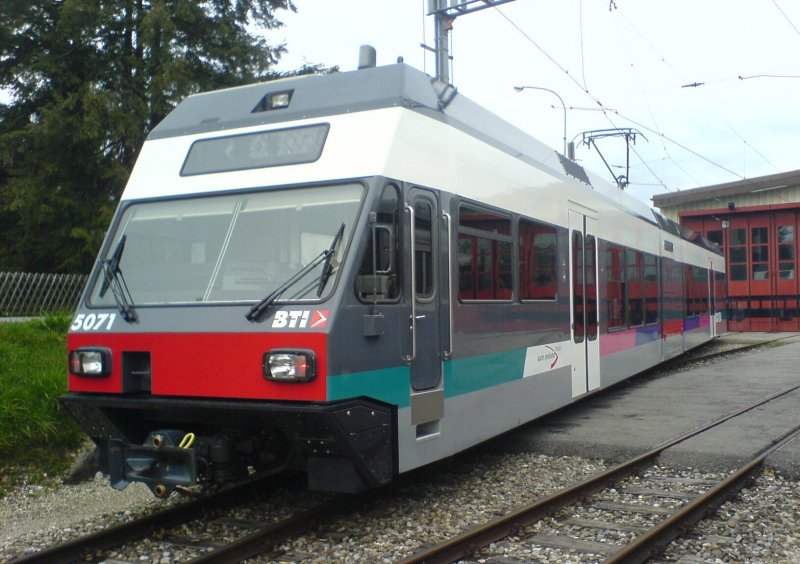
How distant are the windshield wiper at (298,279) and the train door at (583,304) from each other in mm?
4782

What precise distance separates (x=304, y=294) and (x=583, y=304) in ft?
17.7

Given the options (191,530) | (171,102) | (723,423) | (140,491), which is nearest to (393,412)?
(191,530)

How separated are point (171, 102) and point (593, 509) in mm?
15655

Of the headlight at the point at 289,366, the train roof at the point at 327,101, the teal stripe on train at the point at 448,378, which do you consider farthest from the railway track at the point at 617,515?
the train roof at the point at 327,101

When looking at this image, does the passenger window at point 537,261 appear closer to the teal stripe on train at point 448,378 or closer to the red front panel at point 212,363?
the teal stripe on train at point 448,378

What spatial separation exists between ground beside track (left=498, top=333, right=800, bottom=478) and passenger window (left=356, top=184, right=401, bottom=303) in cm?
361

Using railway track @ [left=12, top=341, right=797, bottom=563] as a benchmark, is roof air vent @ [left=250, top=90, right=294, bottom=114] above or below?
above

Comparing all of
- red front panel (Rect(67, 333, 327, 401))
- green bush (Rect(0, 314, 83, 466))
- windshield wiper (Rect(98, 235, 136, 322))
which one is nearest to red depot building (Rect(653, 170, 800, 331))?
green bush (Rect(0, 314, 83, 466))

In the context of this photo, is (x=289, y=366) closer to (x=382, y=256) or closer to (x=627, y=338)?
(x=382, y=256)

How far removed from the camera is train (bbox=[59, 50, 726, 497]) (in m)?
5.73

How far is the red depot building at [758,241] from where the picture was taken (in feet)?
118

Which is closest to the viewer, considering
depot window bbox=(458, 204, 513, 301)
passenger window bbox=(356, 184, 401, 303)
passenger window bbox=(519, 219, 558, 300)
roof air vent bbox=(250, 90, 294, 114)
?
passenger window bbox=(356, 184, 401, 303)

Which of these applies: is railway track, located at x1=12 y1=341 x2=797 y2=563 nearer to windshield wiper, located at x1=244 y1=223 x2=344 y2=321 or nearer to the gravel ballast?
the gravel ballast

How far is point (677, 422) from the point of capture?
1059cm
